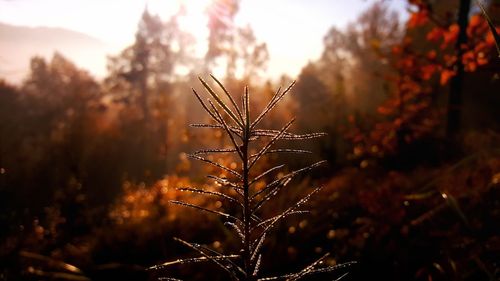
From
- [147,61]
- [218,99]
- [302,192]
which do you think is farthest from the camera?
[147,61]

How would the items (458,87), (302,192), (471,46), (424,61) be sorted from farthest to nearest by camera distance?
1. (458,87)
2. (302,192)
3. (424,61)
4. (471,46)

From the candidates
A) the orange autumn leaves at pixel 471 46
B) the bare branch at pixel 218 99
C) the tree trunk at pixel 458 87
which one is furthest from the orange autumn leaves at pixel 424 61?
the bare branch at pixel 218 99

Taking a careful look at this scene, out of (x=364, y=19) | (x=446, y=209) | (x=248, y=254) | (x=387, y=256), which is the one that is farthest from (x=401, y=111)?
(x=364, y=19)

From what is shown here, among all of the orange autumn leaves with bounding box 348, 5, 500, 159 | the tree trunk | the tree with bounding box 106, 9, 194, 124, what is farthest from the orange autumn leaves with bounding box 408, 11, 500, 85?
the tree with bounding box 106, 9, 194, 124

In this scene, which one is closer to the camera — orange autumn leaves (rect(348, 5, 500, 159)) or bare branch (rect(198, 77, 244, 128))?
bare branch (rect(198, 77, 244, 128))

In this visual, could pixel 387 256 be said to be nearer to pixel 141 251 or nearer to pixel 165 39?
pixel 141 251

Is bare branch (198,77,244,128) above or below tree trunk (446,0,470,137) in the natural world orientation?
below

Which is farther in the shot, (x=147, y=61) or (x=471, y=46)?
(x=147, y=61)

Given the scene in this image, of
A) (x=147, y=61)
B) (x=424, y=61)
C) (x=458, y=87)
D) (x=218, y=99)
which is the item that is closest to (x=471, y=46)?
(x=424, y=61)

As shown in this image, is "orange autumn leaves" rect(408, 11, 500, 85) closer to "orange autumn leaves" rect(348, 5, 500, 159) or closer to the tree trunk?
"orange autumn leaves" rect(348, 5, 500, 159)

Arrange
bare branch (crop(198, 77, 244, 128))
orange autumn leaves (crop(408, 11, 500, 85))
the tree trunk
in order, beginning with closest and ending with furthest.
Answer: bare branch (crop(198, 77, 244, 128))
orange autumn leaves (crop(408, 11, 500, 85))
the tree trunk

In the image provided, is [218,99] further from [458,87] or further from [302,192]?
[458,87]
